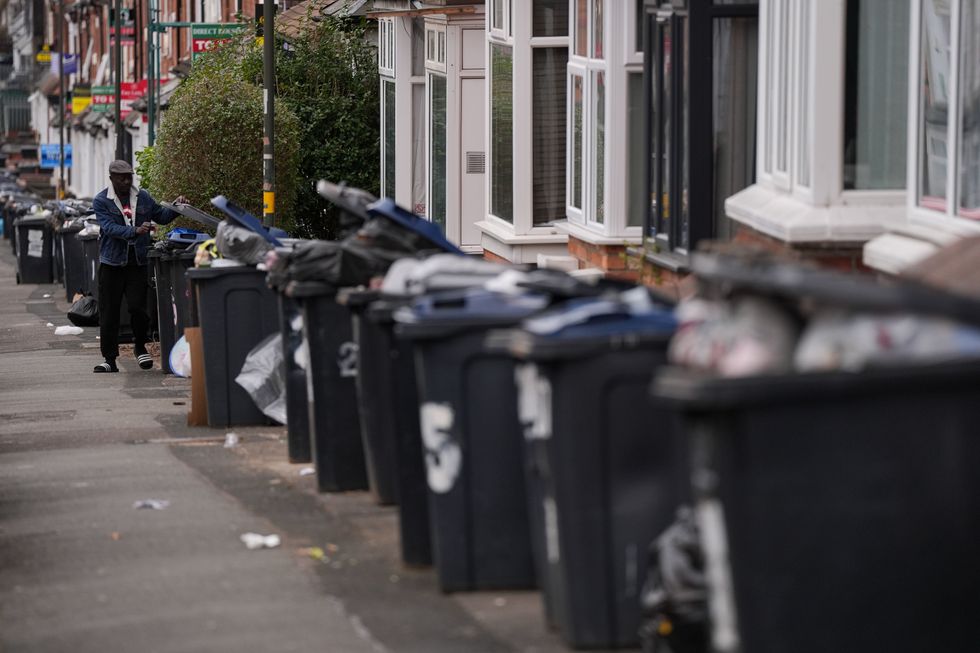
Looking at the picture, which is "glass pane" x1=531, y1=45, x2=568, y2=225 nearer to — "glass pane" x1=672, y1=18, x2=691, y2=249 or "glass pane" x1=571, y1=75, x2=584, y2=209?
"glass pane" x1=571, y1=75, x2=584, y2=209

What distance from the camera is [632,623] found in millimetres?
5926

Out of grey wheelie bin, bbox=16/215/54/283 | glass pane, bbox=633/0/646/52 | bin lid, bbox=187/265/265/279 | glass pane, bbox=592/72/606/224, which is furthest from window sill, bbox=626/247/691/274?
grey wheelie bin, bbox=16/215/54/283

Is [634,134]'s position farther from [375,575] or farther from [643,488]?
[643,488]

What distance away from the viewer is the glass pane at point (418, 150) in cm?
2027

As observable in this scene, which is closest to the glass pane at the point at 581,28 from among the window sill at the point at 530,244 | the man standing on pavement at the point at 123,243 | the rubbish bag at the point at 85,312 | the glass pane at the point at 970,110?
the window sill at the point at 530,244

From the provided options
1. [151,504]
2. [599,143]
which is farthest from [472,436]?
[599,143]

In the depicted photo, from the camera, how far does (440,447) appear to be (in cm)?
666

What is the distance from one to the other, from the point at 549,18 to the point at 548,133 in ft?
3.10

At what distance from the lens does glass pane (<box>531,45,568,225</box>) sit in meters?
15.0

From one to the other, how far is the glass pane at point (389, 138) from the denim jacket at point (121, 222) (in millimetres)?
5622

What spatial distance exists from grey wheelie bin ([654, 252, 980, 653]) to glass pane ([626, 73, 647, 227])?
25.5 ft

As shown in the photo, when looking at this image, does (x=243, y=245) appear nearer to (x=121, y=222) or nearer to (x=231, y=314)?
(x=231, y=314)

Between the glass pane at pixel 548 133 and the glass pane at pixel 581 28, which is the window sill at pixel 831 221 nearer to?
the glass pane at pixel 581 28

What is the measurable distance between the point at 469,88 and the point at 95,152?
146 feet
